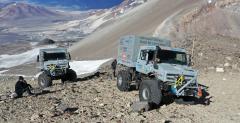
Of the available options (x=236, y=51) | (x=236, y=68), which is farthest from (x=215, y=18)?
(x=236, y=68)

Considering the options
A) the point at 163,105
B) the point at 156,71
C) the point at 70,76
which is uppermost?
the point at 156,71

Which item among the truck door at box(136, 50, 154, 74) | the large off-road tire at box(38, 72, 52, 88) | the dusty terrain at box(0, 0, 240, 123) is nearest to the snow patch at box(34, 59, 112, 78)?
the dusty terrain at box(0, 0, 240, 123)

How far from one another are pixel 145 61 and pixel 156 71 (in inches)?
48.6

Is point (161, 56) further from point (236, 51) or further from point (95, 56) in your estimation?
point (95, 56)

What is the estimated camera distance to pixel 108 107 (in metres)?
21.2

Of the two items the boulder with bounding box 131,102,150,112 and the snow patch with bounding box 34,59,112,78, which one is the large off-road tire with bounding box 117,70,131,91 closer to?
the boulder with bounding box 131,102,150,112

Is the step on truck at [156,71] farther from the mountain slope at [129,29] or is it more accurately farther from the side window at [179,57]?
the mountain slope at [129,29]

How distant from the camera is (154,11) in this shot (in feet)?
249

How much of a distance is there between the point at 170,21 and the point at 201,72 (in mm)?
27515

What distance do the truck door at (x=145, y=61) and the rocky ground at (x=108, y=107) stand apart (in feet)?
4.81

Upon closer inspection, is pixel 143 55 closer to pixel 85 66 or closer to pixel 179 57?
pixel 179 57

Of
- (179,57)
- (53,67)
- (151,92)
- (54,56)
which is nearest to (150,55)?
(179,57)

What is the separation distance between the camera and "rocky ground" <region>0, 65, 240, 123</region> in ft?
61.9

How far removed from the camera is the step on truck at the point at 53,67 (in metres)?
30.8
